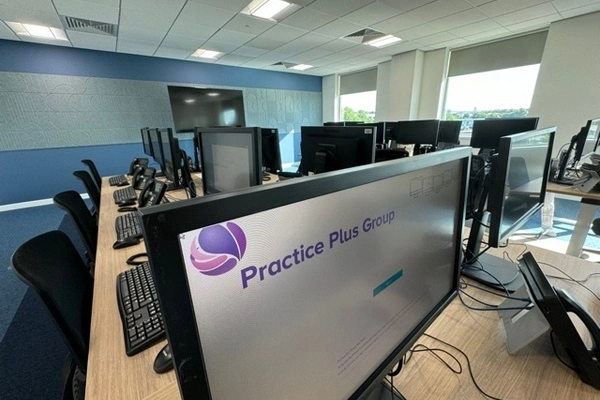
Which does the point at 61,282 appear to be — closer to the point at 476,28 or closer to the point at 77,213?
the point at 77,213

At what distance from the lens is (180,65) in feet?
18.3

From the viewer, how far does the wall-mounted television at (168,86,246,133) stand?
17.9 feet

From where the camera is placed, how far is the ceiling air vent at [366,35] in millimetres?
4059

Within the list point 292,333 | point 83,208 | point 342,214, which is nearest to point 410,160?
point 342,214

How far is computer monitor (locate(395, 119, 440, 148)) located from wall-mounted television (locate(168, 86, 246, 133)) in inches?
150

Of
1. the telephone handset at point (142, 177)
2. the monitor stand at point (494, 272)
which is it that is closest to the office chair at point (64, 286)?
the monitor stand at point (494, 272)

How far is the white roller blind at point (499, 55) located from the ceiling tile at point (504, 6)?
4.38ft

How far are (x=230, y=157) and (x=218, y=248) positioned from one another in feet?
3.50

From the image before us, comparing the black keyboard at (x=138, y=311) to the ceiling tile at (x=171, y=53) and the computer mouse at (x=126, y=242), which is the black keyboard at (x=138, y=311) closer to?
the computer mouse at (x=126, y=242)

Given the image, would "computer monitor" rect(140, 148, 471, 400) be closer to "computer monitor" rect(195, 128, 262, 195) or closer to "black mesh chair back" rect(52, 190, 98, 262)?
"computer monitor" rect(195, 128, 262, 195)

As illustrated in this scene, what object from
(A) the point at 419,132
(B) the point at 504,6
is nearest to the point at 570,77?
(B) the point at 504,6

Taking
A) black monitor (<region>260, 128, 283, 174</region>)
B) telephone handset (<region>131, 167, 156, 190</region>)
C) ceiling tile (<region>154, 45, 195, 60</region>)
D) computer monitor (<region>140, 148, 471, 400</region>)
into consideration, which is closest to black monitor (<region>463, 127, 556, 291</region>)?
computer monitor (<region>140, 148, 471, 400</region>)

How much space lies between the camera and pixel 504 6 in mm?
3205

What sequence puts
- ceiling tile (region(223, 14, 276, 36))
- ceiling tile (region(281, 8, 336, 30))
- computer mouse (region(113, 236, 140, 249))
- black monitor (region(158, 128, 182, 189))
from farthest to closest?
ceiling tile (region(223, 14, 276, 36))
ceiling tile (region(281, 8, 336, 30))
black monitor (region(158, 128, 182, 189))
computer mouse (region(113, 236, 140, 249))
